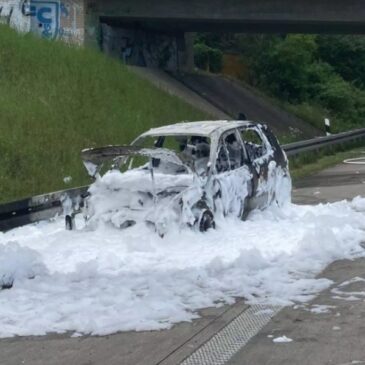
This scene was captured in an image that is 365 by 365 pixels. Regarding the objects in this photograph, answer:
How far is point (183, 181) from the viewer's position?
35.0ft

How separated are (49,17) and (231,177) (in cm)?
2072

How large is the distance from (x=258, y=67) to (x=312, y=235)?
37138 mm

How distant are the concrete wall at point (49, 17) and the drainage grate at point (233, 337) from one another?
23685 millimetres

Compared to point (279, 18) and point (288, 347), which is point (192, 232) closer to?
point (288, 347)

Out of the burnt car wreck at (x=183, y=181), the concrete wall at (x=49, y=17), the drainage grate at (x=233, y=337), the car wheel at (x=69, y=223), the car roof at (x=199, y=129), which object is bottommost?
the drainage grate at (x=233, y=337)

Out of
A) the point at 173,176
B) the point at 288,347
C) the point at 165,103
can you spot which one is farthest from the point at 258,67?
the point at 288,347

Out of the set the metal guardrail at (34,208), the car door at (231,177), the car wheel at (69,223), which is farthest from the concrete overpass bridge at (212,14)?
the car wheel at (69,223)

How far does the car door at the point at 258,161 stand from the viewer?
12172 millimetres

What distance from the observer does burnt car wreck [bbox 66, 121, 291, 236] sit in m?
10.6

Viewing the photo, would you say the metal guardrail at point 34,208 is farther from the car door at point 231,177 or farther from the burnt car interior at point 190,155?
the car door at point 231,177

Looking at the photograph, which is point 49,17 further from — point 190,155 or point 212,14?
point 190,155

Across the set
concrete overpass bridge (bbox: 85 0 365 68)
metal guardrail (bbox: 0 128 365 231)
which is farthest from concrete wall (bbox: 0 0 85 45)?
metal guardrail (bbox: 0 128 365 231)

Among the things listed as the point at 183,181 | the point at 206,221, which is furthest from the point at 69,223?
the point at 206,221

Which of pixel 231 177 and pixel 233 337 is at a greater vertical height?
pixel 231 177
